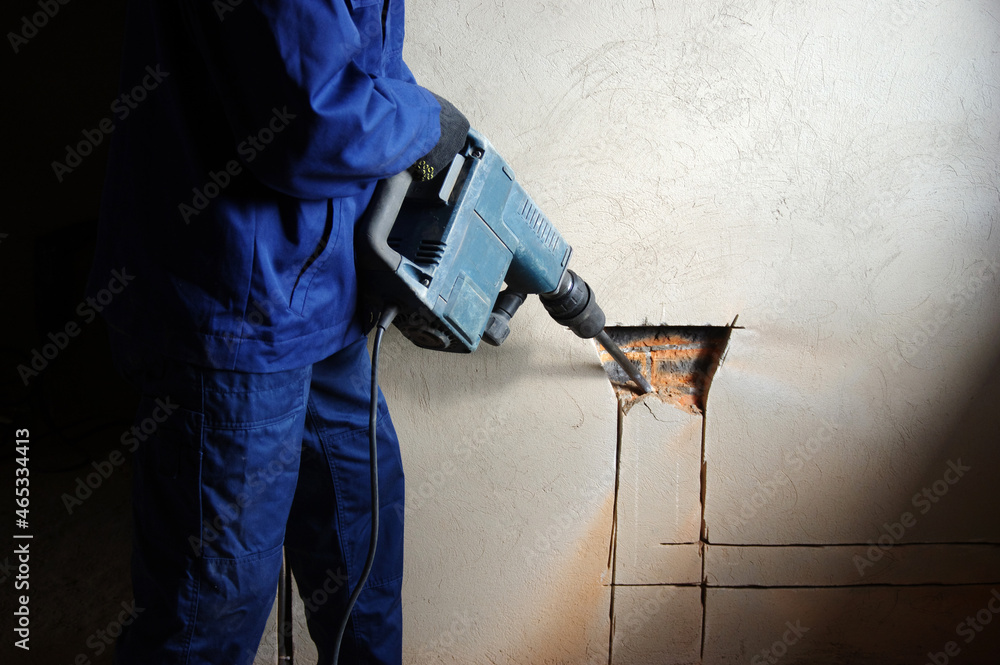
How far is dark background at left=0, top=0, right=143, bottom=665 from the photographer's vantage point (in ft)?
4.48

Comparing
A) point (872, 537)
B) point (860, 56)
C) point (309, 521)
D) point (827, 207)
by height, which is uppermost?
point (860, 56)

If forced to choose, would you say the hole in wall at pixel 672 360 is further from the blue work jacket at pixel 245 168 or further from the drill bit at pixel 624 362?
the blue work jacket at pixel 245 168

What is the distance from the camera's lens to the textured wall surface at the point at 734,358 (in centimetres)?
126

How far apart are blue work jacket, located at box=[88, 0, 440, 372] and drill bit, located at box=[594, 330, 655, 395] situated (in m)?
0.54

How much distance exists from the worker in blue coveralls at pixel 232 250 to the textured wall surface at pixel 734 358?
0.40 metres

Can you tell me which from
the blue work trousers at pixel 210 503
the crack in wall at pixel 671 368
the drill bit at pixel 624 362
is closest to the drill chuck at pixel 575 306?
the drill bit at pixel 624 362

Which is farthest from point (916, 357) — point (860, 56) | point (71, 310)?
point (71, 310)

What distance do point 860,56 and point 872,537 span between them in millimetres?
1026

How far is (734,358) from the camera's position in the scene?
4.59 ft

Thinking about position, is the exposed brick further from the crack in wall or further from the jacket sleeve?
the jacket sleeve

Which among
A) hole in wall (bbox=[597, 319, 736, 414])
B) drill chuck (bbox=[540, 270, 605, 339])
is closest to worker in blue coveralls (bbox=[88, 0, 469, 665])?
drill chuck (bbox=[540, 270, 605, 339])

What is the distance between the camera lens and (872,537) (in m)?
1.49

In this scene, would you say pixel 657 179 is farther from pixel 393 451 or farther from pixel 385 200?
pixel 393 451

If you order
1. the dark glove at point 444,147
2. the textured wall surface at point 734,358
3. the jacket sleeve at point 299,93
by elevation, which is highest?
the jacket sleeve at point 299,93
